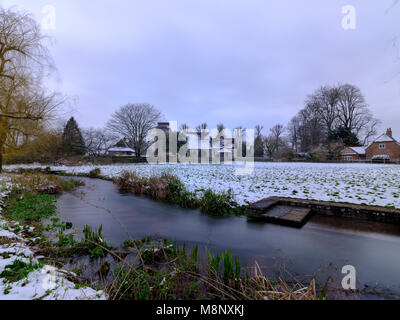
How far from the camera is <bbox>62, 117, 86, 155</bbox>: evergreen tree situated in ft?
84.7

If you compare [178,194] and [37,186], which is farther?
[37,186]

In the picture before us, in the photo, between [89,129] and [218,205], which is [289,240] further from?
[89,129]

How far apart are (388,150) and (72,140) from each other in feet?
164

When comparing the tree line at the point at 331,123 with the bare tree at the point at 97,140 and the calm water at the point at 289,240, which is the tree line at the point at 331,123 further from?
the bare tree at the point at 97,140

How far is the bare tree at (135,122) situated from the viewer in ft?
104

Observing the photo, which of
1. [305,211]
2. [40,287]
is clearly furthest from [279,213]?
[40,287]

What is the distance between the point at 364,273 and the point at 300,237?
124cm

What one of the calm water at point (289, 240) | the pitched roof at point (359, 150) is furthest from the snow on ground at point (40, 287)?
the pitched roof at point (359, 150)

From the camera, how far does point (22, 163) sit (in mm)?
20625

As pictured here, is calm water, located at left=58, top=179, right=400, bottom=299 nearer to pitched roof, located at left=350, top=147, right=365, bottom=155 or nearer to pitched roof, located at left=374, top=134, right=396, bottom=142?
pitched roof, located at left=374, top=134, right=396, bottom=142

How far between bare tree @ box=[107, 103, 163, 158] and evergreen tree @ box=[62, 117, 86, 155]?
5558 mm

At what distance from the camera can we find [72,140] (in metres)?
A: 27.6
